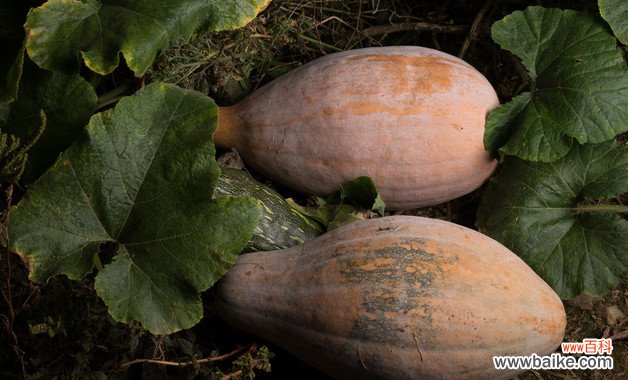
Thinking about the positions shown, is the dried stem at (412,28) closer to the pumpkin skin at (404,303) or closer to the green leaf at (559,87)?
the green leaf at (559,87)

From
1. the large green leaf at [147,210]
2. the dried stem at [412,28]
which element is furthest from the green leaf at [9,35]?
the dried stem at [412,28]

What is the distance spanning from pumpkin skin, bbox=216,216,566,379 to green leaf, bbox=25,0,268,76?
0.66m

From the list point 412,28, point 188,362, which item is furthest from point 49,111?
point 412,28

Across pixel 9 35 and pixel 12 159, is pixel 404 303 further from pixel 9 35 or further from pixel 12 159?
pixel 9 35

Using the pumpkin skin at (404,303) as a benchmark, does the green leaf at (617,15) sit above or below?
above

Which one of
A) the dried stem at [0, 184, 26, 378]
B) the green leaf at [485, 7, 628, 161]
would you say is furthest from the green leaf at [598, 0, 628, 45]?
the dried stem at [0, 184, 26, 378]

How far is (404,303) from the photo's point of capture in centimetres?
181

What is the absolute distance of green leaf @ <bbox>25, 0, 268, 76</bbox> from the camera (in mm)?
1834

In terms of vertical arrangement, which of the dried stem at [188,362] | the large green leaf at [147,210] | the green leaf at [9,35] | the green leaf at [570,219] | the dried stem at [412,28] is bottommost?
the dried stem at [188,362]

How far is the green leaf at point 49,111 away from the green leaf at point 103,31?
111mm

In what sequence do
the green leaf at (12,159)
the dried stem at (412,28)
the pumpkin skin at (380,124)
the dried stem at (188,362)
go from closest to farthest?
the green leaf at (12,159) → the dried stem at (188,362) → the pumpkin skin at (380,124) → the dried stem at (412,28)

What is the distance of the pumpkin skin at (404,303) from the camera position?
1.81 meters

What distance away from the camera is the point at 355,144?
6.98 feet

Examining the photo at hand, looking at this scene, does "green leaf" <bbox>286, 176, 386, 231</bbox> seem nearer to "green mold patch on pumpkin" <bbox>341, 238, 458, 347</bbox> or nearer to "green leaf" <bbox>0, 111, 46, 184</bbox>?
"green mold patch on pumpkin" <bbox>341, 238, 458, 347</bbox>
